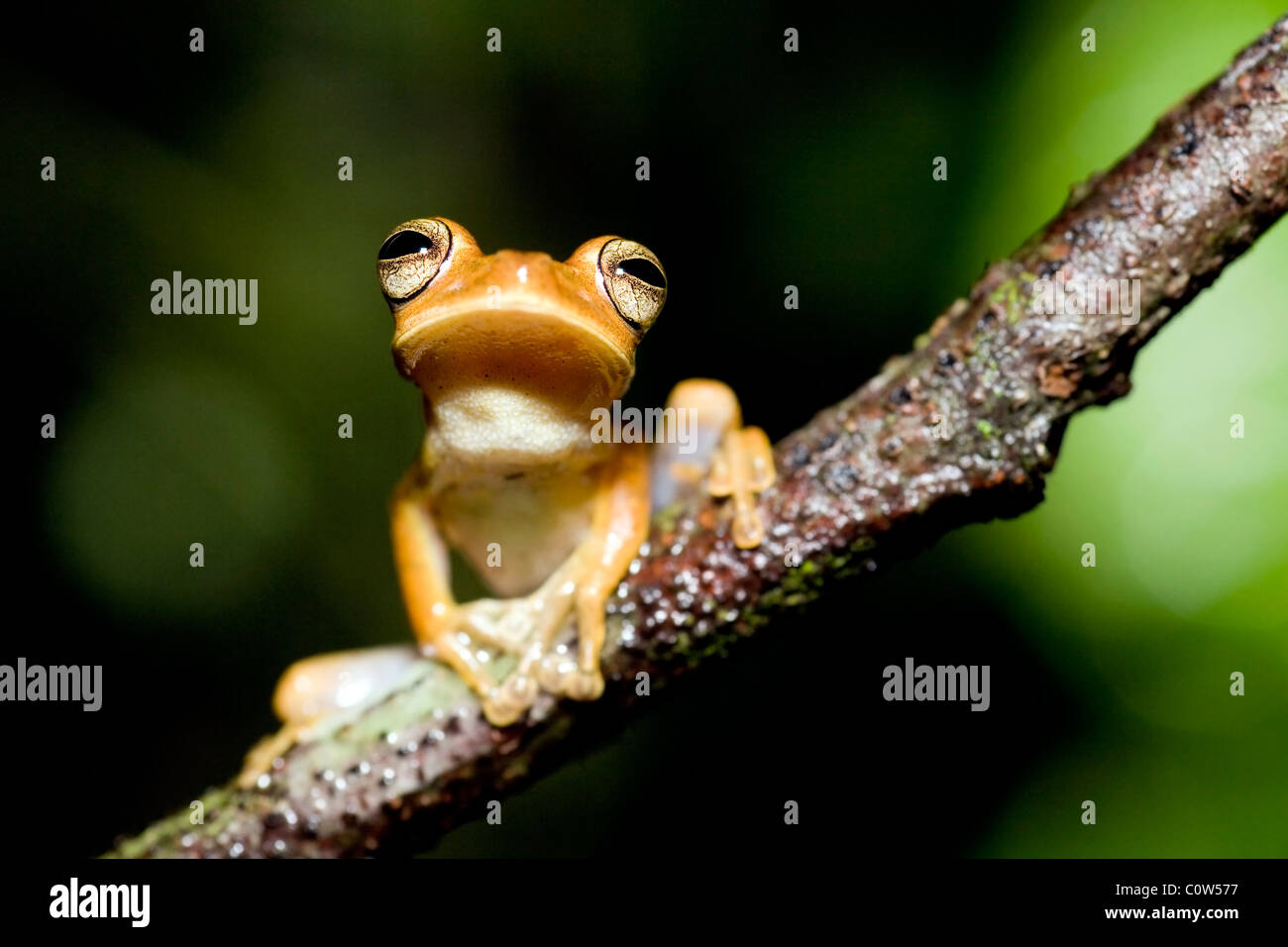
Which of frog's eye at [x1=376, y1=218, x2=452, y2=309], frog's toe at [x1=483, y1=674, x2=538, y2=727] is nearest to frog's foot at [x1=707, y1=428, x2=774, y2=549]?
frog's toe at [x1=483, y1=674, x2=538, y2=727]

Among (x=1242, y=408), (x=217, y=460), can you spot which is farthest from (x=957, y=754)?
(x=217, y=460)

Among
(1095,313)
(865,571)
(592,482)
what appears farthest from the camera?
(592,482)

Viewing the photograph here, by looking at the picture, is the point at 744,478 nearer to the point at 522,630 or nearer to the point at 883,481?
the point at 883,481

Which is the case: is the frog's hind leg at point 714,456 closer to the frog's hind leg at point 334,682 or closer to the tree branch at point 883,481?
the tree branch at point 883,481

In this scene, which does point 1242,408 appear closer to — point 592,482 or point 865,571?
point 865,571

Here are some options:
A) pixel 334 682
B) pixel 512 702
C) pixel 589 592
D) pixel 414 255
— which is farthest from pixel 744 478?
pixel 334 682
